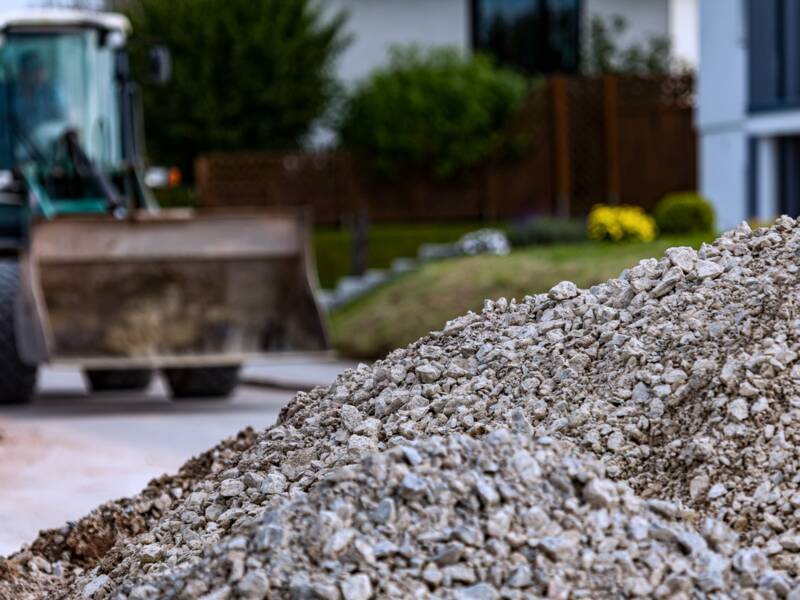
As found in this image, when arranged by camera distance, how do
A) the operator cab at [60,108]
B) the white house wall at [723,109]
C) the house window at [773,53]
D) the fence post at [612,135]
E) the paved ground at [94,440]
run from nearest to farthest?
the paved ground at [94,440] → the operator cab at [60,108] → the house window at [773,53] → the white house wall at [723,109] → the fence post at [612,135]

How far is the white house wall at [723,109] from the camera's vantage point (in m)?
22.0

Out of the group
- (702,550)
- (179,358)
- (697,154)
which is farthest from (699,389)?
(697,154)

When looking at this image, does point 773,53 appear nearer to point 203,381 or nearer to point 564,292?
point 203,381

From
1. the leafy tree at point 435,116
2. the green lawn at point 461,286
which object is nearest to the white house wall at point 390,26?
the leafy tree at point 435,116

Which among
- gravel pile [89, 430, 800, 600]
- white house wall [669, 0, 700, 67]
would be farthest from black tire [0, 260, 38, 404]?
white house wall [669, 0, 700, 67]

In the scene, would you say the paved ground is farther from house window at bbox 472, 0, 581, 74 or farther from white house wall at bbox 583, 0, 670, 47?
house window at bbox 472, 0, 581, 74

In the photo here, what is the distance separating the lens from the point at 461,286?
56.0ft

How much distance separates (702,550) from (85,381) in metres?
12.6

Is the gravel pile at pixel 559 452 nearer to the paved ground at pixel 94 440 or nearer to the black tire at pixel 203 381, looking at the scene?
the paved ground at pixel 94 440

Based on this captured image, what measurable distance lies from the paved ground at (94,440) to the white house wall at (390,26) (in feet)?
45.6

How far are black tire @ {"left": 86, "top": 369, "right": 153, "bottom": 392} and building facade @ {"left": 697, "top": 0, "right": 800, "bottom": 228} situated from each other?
8.92m

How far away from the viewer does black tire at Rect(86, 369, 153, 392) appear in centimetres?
1528

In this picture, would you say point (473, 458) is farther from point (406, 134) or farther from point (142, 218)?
point (406, 134)

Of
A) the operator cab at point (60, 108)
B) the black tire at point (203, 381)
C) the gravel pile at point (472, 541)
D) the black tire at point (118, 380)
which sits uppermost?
the operator cab at point (60, 108)
